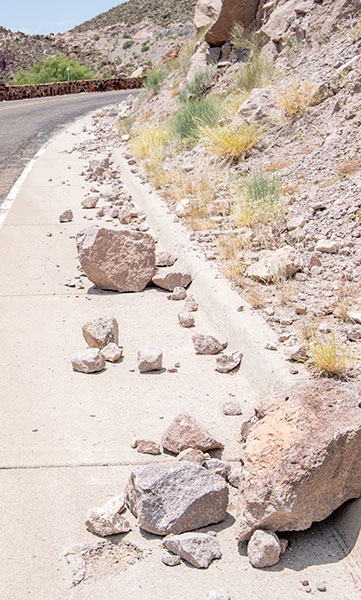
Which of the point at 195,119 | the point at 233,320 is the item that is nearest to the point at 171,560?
the point at 233,320

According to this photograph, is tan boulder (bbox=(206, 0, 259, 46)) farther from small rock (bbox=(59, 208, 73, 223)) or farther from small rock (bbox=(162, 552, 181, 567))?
small rock (bbox=(162, 552, 181, 567))

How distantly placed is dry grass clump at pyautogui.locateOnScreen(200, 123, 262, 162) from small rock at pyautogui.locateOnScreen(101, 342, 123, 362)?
5827mm

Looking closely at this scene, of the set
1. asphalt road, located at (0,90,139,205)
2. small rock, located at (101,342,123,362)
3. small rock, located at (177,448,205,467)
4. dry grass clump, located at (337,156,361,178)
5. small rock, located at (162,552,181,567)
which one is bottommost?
asphalt road, located at (0,90,139,205)

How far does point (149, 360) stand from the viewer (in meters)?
4.89

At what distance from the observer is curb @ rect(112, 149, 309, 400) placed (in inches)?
176

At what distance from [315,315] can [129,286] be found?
2036mm

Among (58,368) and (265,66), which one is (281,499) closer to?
(58,368)

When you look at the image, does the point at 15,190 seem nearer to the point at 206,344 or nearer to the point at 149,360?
the point at 206,344

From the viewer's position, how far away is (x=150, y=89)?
861 inches

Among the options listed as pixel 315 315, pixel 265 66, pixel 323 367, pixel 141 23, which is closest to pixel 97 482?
pixel 323 367

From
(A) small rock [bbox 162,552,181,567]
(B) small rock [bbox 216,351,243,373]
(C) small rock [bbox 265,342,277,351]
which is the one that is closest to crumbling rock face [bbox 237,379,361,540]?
(A) small rock [bbox 162,552,181,567]

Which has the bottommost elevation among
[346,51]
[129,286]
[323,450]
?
[129,286]

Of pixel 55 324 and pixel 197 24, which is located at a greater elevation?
pixel 197 24

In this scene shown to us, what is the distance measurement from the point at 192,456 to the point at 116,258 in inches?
125
